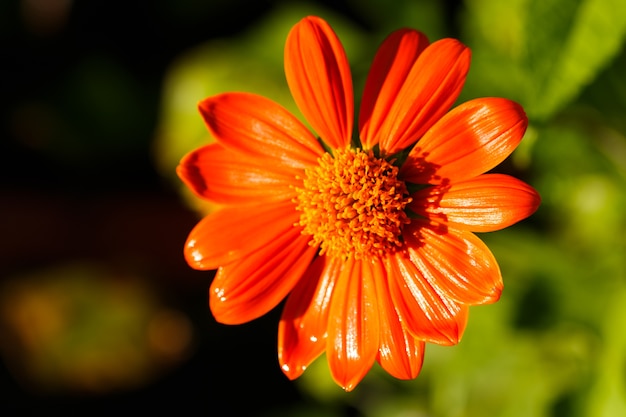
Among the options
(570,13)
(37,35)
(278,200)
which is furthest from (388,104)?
(37,35)

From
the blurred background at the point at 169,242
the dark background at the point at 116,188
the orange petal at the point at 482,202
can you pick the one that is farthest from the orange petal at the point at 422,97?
the dark background at the point at 116,188

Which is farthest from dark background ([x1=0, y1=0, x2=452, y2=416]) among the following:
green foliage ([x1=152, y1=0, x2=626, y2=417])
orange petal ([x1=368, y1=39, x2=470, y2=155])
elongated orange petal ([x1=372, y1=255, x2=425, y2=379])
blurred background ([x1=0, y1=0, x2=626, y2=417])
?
orange petal ([x1=368, y1=39, x2=470, y2=155])

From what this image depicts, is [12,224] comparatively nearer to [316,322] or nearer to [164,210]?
[164,210]

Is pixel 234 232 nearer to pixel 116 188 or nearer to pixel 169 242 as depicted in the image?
pixel 169 242

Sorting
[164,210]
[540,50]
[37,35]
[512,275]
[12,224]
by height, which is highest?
[37,35]

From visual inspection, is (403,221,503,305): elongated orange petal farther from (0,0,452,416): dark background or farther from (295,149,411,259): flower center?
(0,0,452,416): dark background

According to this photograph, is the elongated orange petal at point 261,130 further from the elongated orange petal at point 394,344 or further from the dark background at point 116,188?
the dark background at point 116,188

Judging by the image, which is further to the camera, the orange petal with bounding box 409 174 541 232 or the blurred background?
the blurred background
